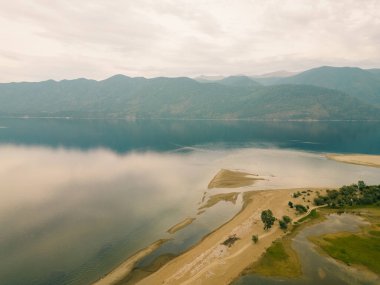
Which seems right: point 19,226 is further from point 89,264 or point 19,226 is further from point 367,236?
point 367,236

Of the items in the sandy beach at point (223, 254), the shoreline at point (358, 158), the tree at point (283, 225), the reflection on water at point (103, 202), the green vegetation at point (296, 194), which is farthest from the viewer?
the shoreline at point (358, 158)

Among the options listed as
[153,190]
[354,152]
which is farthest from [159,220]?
[354,152]

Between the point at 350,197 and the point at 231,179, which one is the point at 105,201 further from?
the point at 350,197

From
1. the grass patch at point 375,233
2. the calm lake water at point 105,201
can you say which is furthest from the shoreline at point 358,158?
the grass patch at point 375,233

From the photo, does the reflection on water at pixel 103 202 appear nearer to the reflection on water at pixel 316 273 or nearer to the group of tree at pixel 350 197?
the group of tree at pixel 350 197

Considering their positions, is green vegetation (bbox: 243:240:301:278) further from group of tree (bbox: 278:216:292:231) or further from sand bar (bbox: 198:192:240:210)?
sand bar (bbox: 198:192:240:210)

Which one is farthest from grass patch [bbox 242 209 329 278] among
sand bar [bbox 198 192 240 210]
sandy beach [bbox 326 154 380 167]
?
sandy beach [bbox 326 154 380 167]
